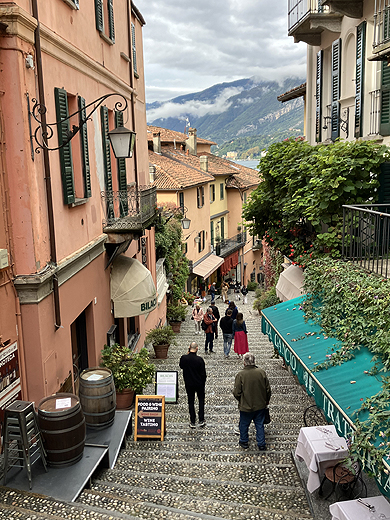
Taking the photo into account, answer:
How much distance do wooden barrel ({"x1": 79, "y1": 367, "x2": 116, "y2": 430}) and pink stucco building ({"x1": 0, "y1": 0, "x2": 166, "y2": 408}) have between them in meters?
0.37

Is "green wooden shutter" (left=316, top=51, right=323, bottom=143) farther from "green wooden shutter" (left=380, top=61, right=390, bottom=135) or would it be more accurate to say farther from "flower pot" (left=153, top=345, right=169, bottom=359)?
"flower pot" (left=153, top=345, right=169, bottom=359)

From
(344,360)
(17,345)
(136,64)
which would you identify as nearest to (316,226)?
(344,360)

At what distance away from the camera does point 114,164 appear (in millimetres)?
12234

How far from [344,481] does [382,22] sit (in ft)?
28.6

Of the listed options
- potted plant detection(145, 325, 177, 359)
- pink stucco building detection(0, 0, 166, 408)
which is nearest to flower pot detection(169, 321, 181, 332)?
potted plant detection(145, 325, 177, 359)

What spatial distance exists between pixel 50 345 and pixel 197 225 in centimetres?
3075

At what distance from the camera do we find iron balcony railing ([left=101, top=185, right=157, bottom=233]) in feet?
34.1

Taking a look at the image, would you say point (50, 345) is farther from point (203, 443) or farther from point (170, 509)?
point (203, 443)

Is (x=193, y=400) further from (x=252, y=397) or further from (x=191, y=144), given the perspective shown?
(x=191, y=144)

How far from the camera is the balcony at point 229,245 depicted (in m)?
44.4

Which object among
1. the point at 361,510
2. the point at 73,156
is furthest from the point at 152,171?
the point at 361,510

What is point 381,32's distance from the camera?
1030 cm

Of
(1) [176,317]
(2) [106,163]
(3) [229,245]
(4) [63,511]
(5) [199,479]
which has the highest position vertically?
(2) [106,163]

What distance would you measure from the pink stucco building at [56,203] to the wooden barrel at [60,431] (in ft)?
1.76
